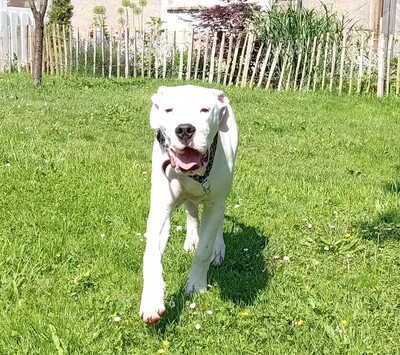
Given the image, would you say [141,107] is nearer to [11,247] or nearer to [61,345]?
[11,247]

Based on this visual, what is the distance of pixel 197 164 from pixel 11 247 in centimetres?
179

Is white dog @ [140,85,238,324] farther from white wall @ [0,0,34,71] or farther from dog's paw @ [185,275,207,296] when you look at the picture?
white wall @ [0,0,34,71]

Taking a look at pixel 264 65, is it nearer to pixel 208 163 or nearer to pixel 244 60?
→ pixel 244 60

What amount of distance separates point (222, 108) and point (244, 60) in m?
12.1

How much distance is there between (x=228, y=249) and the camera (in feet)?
15.9

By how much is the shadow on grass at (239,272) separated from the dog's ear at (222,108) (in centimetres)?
105

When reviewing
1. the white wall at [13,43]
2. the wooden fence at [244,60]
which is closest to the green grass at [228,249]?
the wooden fence at [244,60]

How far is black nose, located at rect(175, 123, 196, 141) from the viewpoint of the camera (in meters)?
3.15

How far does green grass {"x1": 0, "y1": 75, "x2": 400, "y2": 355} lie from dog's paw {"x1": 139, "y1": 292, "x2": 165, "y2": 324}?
0.16 m

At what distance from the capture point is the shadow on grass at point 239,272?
3857 mm

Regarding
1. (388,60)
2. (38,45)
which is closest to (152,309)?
(388,60)

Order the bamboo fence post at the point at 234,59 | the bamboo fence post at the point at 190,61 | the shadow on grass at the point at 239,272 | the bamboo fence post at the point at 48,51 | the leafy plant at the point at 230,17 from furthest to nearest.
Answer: the bamboo fence post at the point at 48,51, the leafy plant at the point at 230,17, the bamboo fence post at the point at 190,61, the bamboo fence post at the point at 234,59, the shadow on grass at the point at 239,272

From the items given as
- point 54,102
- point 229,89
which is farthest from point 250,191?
point 229,89

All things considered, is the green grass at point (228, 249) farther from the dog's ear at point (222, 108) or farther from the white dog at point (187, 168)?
the dog's ear at point (222, 108)
